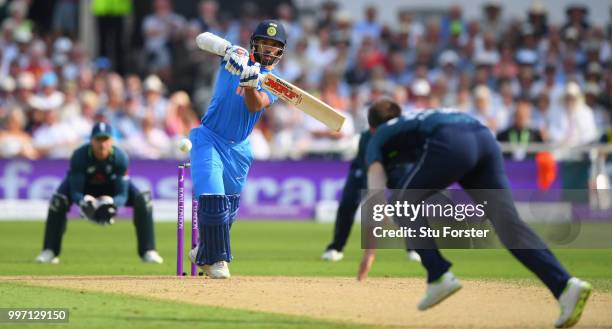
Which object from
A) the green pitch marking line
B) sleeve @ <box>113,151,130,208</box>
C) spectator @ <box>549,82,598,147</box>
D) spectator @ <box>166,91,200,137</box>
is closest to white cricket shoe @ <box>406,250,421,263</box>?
the green pitch marking line

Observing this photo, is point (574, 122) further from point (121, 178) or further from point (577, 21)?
point (121, 178)

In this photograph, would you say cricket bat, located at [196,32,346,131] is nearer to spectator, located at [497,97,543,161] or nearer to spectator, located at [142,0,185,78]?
spectator, located at [497,97,543,161]

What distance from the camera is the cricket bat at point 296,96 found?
9461 millimetres

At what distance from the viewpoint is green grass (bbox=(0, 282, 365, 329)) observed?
7.78m

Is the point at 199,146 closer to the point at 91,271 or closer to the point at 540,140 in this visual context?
the point at 91,271

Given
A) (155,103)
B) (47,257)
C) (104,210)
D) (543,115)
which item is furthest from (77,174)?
(543,115)

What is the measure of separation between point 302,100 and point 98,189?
393cm

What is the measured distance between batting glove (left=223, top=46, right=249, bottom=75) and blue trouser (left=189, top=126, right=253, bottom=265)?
2.84 feet

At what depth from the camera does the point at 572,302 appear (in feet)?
24.8

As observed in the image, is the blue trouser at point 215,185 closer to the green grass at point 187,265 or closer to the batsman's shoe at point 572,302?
the green grass at point 187,265

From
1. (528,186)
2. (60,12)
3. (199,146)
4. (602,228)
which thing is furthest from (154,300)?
(60,12)

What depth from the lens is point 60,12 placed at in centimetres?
2381

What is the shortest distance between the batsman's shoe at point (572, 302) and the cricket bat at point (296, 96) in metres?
2.67

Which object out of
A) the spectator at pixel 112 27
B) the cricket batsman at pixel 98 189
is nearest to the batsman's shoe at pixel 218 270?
the cricket batsman at pixel 98 189
